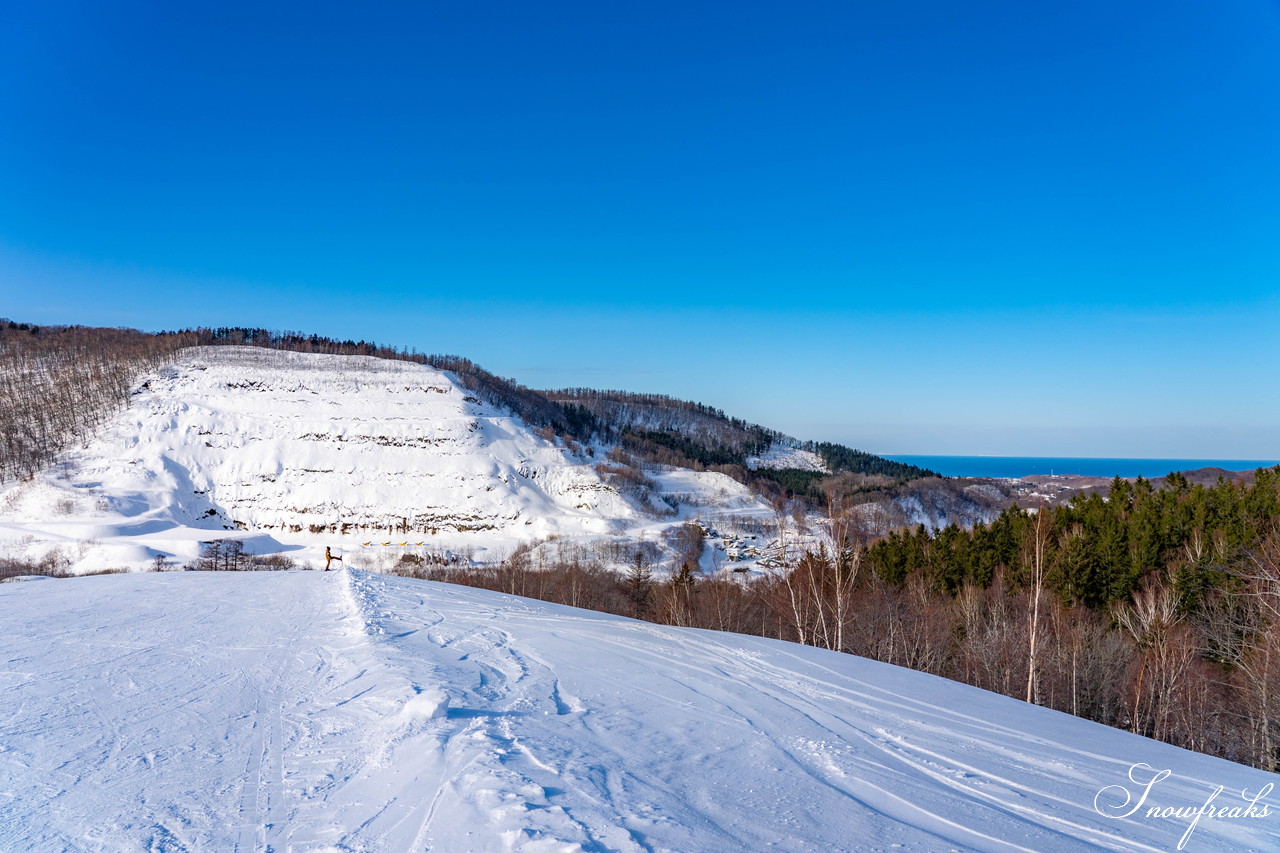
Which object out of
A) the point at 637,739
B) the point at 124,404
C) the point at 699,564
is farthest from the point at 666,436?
the point at 637,739

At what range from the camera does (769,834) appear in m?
4.84

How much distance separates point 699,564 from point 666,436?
98815 millimetres

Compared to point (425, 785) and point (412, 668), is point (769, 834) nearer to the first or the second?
point (425, 785)
